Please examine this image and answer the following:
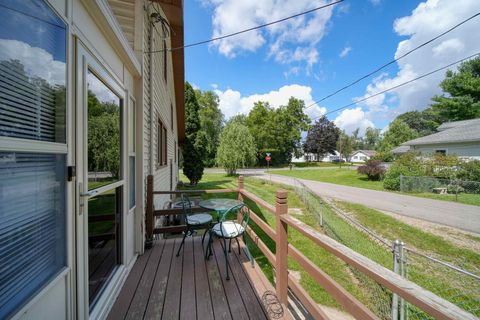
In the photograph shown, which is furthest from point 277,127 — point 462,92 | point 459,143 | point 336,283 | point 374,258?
point 336,283

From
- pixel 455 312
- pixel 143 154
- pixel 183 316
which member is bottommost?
pixel 183 316

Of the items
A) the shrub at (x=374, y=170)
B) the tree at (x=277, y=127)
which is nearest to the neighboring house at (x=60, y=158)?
the shrub at (x=374, y=170)

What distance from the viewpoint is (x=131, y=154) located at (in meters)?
2.82

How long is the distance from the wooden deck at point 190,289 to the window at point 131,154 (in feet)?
2.90

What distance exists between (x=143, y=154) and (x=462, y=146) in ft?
61.9

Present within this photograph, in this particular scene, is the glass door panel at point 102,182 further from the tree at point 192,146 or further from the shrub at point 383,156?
the shrub at point 383,156

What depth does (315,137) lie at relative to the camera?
43781 millimetres

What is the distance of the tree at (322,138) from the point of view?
43366 mm

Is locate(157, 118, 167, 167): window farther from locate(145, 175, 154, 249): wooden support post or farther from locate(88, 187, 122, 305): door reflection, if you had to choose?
locate(88, 187, 122, 305): door reflection

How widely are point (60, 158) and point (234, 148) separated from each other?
17952 mm

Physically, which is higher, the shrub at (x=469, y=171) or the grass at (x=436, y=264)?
the shrub at (x=469, y=171)

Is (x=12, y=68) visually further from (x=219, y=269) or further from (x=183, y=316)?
(x=219, y=269)

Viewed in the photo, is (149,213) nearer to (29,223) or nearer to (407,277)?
(29,223)

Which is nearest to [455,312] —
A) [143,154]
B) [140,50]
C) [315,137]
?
[143,154]
